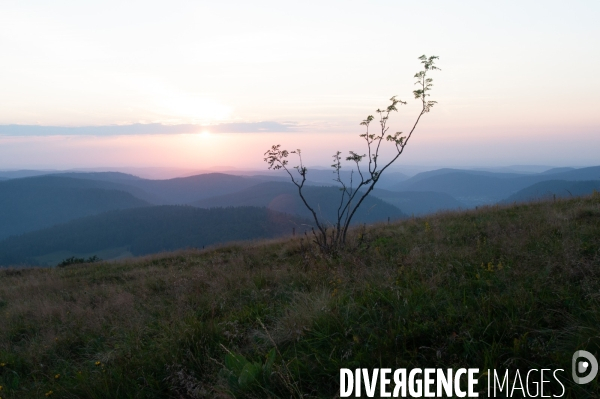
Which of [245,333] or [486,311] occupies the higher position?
[486,311]

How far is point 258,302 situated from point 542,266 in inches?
128

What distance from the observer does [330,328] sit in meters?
2.89

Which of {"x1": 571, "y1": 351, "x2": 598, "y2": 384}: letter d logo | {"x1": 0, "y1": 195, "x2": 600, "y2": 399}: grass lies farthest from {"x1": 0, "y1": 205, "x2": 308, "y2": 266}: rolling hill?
{"x1": 571, "y1": 351, "x2": 598, "y2": 384}: letter d logo

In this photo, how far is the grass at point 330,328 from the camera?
2355mm

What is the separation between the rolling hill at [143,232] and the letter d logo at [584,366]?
319 ft

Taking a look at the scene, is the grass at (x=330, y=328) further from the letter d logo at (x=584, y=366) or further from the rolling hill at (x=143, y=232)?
the rolling hill at (x=143, y=232)

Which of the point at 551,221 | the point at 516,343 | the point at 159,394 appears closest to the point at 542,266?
the point at 516,343

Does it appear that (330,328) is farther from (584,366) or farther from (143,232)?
(143,232)

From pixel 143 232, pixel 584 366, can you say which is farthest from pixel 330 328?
pixel 143 232

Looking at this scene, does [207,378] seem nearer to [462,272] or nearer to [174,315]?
[174,315]

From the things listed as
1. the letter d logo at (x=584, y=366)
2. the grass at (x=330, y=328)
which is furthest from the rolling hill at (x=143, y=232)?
the letter d logo at (x=584, y=366)

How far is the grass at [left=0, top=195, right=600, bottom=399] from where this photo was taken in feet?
7.73

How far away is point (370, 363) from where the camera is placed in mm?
2367

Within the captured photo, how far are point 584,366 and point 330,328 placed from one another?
1.71 m
